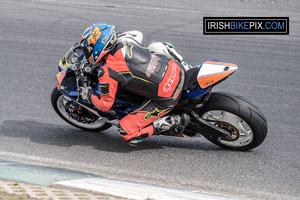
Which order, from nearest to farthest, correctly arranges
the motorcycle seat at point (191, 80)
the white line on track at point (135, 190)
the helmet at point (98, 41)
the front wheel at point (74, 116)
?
the white line on track at point (135, 190)
the helmet at point (98, 41)
the motorcycle seat at point (191, 80)
the front wheel at point (74, 116)

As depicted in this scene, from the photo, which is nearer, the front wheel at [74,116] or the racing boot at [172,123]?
the racing boot at [172,123]

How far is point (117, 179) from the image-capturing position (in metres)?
4.95

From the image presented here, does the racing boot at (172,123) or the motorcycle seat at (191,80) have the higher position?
the motorcycle seat at (191,80)

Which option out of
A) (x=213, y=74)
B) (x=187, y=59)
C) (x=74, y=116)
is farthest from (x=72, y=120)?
(x=187, y=59)

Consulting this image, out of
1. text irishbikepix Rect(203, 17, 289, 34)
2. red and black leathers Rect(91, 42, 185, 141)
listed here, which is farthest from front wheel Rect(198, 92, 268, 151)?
text irishbikepix Rect(203, 17, 289, 34)

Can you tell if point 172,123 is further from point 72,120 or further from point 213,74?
point 72,120

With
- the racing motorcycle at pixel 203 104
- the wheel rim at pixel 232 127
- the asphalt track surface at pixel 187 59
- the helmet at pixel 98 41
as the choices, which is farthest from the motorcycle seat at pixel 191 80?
the helmet at pixel 98 41

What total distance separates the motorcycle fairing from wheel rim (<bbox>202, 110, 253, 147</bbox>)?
384 millimetres

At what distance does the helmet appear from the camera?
5285mm

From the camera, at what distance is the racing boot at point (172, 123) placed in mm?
5672

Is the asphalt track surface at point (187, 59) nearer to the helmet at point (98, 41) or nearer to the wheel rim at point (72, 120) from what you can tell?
the wheel rim at point (72, 120)

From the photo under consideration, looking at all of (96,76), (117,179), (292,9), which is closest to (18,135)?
(96,76)

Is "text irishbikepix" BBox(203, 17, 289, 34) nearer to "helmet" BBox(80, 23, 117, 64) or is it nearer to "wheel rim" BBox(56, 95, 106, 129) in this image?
"wheel rim" BBox(56, 95, 106, 129)

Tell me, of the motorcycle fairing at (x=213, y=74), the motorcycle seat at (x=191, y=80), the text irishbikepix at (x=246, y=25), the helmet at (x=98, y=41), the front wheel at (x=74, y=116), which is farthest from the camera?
the text irishbikepix at (x=246, y=25)
